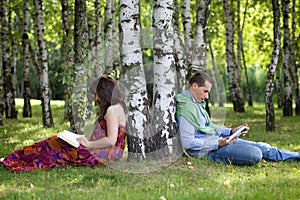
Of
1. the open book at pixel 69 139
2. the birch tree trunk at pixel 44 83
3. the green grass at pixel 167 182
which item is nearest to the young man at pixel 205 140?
the green grass at pixel 167 182

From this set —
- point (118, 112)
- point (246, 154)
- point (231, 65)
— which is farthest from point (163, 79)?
point (231, 65)

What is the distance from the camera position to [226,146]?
7711 mm

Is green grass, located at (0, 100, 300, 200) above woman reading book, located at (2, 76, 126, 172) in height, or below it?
below

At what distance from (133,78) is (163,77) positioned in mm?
542

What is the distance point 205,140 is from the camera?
7797 millimetres

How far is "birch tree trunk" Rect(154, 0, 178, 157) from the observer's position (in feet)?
26.0

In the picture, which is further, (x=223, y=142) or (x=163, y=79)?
(x=163, y=79)

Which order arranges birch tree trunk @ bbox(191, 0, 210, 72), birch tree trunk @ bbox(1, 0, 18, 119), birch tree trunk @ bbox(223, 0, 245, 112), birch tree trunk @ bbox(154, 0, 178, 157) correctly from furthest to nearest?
birch tree trunk @ bbox(223, 0, 245, 112) → birch tree trunk @ bbox(1, 0, 18, 119) → birch tree trunk @ bbox(191, 0, 210, 72) → birch tree trunk @ bbox(154, 0, 178, 157)

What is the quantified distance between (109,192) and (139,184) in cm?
60

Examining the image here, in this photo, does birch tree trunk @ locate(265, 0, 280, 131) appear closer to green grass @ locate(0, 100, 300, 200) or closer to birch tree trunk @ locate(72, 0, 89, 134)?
birch tree trunk @ locate(72, 0, 89, 134)

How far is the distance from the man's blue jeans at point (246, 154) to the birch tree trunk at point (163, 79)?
73 centimetres

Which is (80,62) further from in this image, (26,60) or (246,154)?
(26,60)

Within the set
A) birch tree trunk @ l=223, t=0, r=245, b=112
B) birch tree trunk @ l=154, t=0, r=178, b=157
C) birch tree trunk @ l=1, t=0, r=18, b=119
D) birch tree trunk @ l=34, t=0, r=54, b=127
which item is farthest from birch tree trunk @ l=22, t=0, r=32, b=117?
birch tree trunk @ l=154, t=0, r=178, b=157

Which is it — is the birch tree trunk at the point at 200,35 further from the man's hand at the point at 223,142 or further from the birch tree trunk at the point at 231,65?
the birch tree trunk at the point at 231,65
